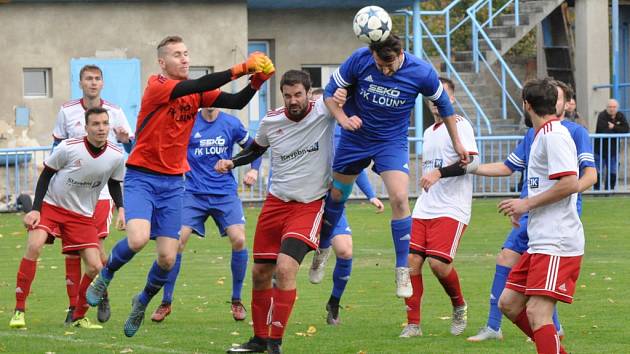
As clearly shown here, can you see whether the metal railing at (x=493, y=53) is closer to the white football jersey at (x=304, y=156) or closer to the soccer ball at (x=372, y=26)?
the soccer ball at (x=372, y=26)

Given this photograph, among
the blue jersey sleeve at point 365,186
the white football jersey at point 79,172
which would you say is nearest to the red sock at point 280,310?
the white football jersey at point 79,172

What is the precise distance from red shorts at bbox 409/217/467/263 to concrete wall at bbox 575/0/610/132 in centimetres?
2093

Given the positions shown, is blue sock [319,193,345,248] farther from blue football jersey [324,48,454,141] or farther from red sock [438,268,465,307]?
red sock [438,268,465,307]

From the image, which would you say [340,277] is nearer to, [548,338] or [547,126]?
[548,338]

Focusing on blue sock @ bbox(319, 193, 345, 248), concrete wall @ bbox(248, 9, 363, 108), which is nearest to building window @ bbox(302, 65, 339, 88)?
concrete wall @ bbox(248, 9, 363, 108)

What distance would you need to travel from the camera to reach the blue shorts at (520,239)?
32.8 ft

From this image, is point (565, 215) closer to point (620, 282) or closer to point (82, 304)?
point (82, 304)

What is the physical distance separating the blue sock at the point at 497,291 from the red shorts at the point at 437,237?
542 millimetres

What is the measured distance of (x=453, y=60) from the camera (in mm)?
35094

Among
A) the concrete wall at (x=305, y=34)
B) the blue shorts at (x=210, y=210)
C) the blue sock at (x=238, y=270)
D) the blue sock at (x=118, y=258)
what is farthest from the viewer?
the concrete wall at (x=305, y=34)

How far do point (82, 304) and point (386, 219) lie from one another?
1185 centimetres

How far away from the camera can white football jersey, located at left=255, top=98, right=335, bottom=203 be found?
9.93 m

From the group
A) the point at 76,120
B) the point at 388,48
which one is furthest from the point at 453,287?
the point at 76,120

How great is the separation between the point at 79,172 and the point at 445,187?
3189mm
